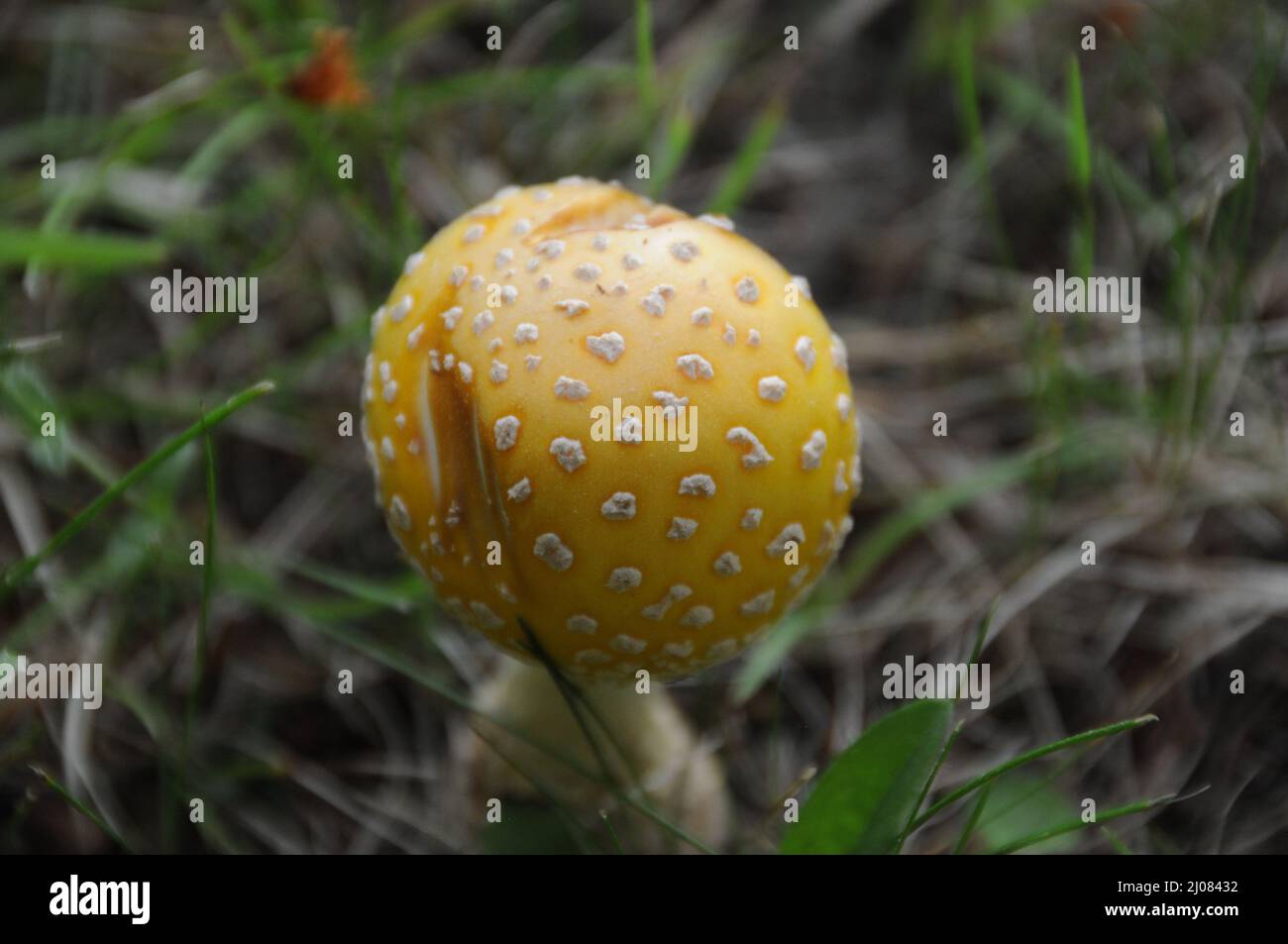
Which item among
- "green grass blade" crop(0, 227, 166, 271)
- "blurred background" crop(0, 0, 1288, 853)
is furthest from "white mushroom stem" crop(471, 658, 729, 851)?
"green grass blade" crop(0, 227, 166, 271)

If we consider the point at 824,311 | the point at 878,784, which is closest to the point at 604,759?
the point at 878,784

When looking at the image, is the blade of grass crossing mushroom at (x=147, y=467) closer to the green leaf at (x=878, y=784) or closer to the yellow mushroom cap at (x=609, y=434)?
the yellow mushroom cap at (x=609, y=434)

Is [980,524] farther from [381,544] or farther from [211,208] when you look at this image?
[211,208]

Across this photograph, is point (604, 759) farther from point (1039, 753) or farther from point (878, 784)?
point (1039, 753)

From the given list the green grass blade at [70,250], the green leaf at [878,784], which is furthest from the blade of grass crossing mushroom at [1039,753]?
the green grass blade at [70,250]
